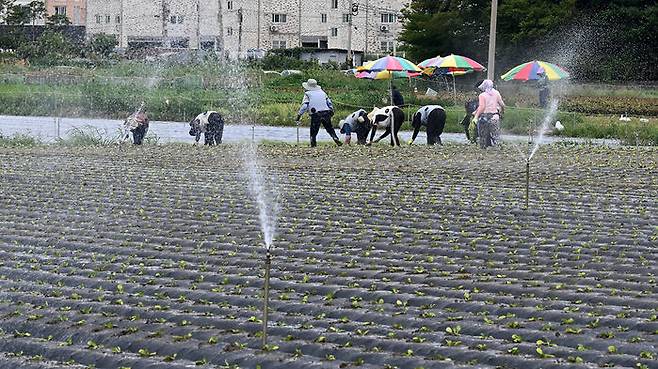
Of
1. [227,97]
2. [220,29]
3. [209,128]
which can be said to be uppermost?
[220,29]

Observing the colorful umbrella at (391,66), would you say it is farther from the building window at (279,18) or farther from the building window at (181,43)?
the building window at (279,18)

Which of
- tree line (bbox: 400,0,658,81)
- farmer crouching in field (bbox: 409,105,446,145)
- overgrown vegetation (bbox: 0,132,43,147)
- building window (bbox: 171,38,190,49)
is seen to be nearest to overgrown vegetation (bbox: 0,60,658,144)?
tree line (bbox: 400,0,658,81)

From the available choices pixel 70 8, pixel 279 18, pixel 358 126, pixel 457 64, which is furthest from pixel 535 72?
pixel 70 8

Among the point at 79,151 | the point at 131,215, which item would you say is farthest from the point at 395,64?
the point at 131,215

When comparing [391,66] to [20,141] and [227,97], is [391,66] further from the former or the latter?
[227,97]

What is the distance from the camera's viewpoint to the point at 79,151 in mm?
19969

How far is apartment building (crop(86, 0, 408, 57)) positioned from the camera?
174 ft

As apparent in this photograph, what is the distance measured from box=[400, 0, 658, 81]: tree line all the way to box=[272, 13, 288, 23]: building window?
17642 mm

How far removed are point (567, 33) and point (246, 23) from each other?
70.7 ft

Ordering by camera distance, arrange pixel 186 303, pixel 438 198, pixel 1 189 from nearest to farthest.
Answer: pixel 186 303, pixel 438 198, pixel 1 189

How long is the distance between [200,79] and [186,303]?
32328 millimetres

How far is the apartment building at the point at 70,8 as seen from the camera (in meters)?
66.9

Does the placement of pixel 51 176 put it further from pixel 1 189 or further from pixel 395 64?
pixel 395 64

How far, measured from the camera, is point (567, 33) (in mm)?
43812
